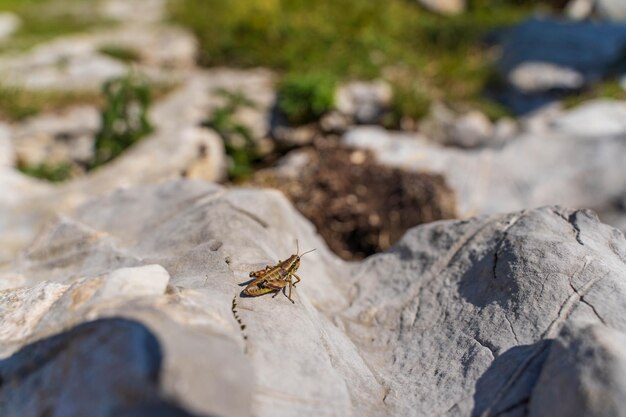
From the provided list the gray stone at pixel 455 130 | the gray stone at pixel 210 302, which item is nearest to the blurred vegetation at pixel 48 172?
the gray stone at pixel 210 302

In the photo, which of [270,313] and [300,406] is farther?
[270,313]

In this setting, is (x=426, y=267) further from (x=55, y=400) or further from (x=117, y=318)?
(x=55, y=400)

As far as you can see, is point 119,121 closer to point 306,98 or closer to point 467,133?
point 306,98

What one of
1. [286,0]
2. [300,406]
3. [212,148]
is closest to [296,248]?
[300,406]

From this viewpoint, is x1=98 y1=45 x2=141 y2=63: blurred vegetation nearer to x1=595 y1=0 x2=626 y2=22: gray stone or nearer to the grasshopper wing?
the grasshopper wing

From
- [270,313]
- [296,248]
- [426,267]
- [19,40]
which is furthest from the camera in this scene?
[19,40]

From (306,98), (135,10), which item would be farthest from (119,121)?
(135,10)

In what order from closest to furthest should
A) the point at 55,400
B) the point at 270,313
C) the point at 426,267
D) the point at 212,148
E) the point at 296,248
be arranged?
1. the point at 55,400
2. the point at 270,313
3. the point at 426,267
4. the point at 296,248
5. the point at 212,148

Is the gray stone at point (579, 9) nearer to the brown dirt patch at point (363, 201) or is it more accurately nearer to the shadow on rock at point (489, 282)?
the brown dirt patch at point (363, 201)
